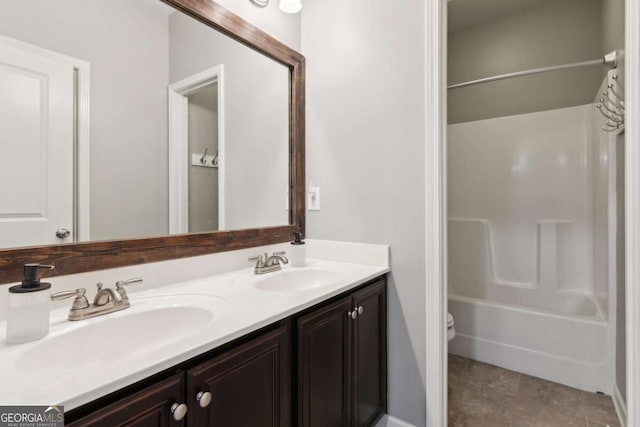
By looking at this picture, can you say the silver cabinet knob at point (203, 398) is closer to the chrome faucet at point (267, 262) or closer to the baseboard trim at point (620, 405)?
the chrome faucet at point (267, 262)


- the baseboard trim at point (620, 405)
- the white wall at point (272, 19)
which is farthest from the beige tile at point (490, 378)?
the white wall at point (272, 19)

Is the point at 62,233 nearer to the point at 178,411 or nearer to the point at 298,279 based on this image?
the point at 178,411

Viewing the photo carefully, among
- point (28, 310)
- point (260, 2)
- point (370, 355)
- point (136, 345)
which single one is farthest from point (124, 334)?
point (260, 2)

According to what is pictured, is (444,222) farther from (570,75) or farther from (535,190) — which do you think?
(570,75)

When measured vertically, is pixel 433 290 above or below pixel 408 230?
below

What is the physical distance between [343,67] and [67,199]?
134 centimetres

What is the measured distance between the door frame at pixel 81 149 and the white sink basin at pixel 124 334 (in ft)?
0.98

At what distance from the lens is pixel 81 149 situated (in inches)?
37.7

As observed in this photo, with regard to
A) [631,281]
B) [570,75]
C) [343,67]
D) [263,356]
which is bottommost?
[263,356]

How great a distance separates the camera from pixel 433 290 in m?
1.35

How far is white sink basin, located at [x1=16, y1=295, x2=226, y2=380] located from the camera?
68 centimetres

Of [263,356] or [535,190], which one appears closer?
[263,356]

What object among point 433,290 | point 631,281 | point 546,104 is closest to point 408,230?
point 433,290

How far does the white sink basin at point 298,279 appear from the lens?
4.40 ft
